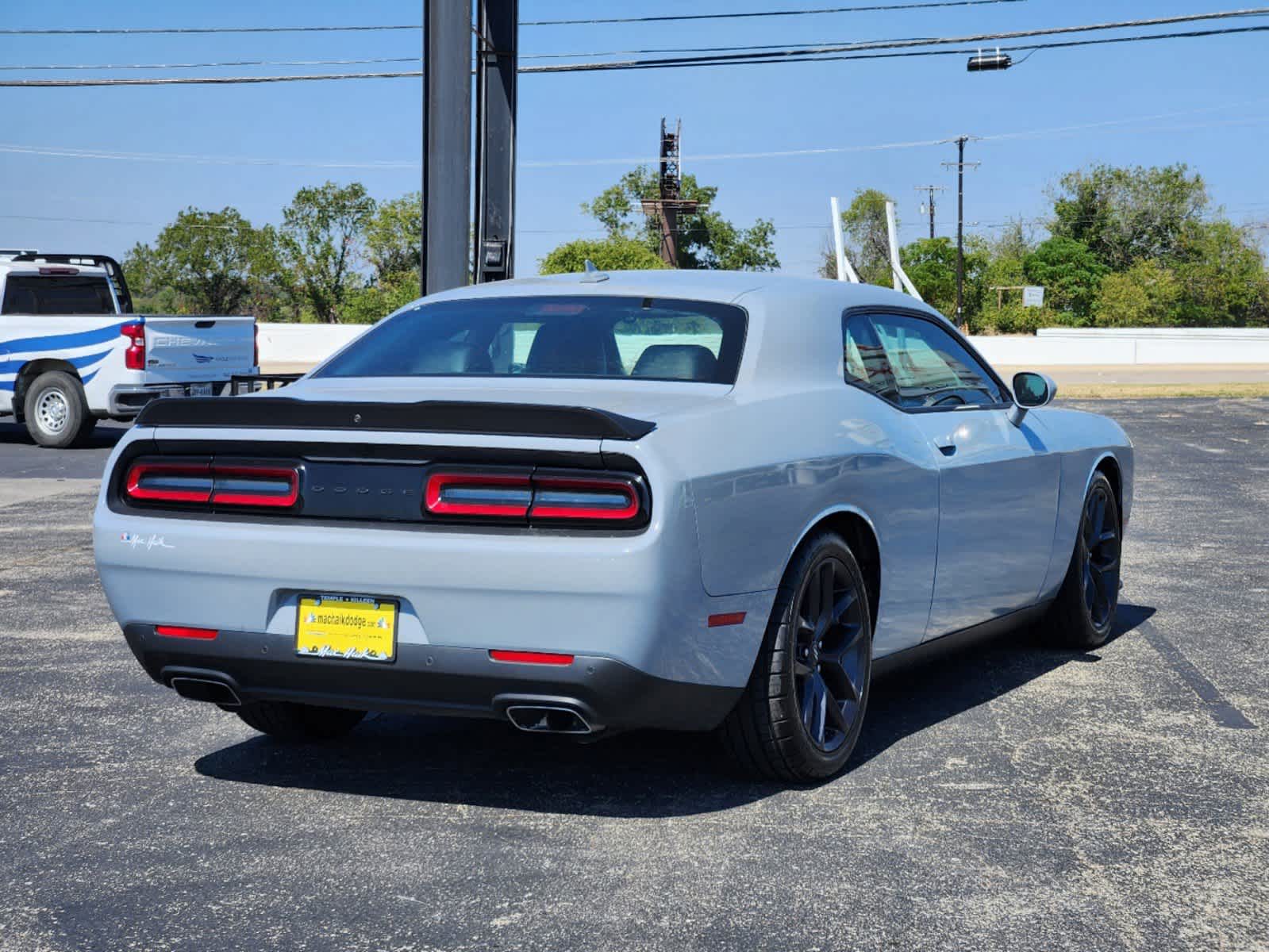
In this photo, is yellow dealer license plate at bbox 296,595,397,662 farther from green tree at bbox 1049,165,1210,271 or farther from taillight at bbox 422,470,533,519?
green tree at bbox 1049,165,1210,271

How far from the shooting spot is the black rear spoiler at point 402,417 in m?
Result: 4.05

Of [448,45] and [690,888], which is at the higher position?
[448,45]

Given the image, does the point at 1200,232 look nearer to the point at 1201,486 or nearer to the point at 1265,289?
the point at 1265,289

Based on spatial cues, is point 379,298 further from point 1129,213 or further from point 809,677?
point 809,677

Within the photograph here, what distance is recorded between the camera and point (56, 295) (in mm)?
19719

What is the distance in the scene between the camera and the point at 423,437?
4.16 m

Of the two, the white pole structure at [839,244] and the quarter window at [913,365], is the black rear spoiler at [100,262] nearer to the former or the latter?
the quarter window at [913,365]

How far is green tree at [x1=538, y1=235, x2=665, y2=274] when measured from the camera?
8812 centimetres

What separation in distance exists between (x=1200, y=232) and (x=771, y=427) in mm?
103524

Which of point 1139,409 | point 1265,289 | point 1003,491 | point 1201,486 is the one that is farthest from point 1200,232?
point 1003,491

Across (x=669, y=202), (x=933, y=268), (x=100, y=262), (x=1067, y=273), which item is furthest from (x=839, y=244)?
(x=933, y=268)

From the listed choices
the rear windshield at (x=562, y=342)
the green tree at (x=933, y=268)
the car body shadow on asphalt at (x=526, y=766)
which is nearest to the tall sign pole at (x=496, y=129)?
the rear windshield at (x=562, y=342)

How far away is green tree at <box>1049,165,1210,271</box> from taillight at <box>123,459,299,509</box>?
104719 millimetres

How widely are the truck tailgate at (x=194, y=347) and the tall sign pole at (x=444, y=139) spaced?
12.8ft
